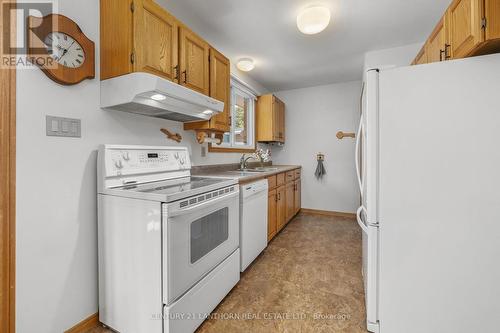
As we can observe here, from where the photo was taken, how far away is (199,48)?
193cm

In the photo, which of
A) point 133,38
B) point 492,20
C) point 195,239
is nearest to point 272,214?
point 195,239

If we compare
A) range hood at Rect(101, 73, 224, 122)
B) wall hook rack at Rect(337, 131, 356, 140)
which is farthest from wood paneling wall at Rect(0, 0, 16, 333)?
wall hook rack at Rect(337, 131, 356, 140)

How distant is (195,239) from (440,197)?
4.76 feet

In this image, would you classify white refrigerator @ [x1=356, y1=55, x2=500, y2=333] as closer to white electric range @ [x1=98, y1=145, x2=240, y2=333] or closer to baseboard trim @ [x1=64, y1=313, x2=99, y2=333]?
white electric range @ [x1=98, y1=145, x2=240, y2=333]

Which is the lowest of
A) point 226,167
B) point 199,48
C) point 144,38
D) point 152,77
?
point 226,167

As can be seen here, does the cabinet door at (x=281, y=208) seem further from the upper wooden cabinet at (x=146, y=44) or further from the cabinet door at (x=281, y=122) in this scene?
the upper wooden cabinet at (x=146, y=44)

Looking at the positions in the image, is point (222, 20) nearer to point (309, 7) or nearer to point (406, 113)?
point (309, 7)

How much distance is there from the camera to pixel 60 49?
1.27m

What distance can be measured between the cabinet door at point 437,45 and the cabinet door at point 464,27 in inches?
4.1

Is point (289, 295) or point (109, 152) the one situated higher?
point (109, 152)

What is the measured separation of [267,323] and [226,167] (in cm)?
191

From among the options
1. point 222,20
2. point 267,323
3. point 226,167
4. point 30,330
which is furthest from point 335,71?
point 30,330

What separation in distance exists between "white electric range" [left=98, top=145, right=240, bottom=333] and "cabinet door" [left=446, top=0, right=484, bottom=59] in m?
1.77

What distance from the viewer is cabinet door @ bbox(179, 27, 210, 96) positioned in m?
1.73
